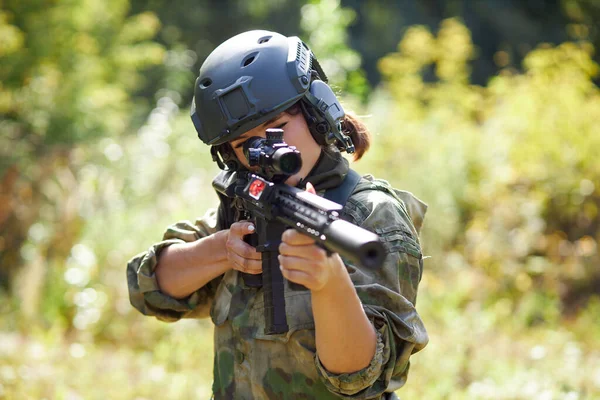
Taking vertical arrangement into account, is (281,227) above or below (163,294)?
above

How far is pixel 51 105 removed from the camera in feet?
33.2

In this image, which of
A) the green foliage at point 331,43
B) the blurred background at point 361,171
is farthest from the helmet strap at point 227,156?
the green foliage at point 331,43

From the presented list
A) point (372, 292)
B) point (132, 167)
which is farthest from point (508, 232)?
point (372, 292)

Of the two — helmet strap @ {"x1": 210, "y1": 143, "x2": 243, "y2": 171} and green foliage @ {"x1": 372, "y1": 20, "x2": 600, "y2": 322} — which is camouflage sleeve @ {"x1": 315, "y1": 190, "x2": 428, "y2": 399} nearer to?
helmet strap @ {"x1": 210, "y1": 143, "x2": 243, "y2": 171}

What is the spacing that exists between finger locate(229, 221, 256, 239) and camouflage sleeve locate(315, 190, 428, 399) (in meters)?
0.29

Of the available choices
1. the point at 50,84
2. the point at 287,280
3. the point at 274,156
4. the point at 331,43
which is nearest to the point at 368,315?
the point at 287,280

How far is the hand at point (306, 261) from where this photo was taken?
1.75 m

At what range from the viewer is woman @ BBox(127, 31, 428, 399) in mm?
→ 2033

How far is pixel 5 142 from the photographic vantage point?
895 cm

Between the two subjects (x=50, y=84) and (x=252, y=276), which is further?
(x=50, y=84)

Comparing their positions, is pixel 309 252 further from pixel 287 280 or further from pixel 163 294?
pixel 163 294

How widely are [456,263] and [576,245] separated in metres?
1.19

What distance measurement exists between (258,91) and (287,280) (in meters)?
0.59

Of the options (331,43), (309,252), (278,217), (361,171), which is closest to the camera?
(309,252)
